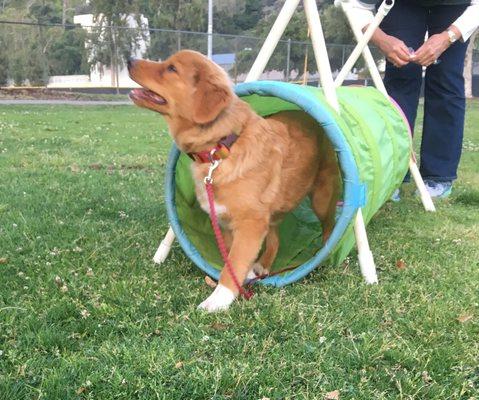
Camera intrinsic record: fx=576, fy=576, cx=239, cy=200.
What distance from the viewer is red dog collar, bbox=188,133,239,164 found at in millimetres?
3277

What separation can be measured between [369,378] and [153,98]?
1951mm

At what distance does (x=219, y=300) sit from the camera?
9.91 ft

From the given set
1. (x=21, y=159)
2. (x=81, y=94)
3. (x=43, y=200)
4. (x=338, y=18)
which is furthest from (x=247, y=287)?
(x=338, y=18)

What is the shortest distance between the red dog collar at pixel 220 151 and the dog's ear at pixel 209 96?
0.16 meters

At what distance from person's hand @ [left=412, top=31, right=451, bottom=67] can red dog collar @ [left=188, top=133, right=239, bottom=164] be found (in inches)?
93.6

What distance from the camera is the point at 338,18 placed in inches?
1487

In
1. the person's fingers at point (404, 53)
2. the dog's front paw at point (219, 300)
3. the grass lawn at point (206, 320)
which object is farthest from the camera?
the person's fingers at point (404, 53)

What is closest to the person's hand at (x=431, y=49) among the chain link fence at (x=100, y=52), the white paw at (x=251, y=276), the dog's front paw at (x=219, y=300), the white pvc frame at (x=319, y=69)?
the white pvc frame at (x=319, y=69)

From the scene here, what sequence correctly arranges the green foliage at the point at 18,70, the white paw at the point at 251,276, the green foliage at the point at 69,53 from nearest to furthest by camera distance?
the white paw at the point at 251,276 < the green foliage at the point at 18,70 < the green foliage at the point at 69,53

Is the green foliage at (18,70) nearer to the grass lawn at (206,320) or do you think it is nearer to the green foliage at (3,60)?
the green foliage at (3,60)

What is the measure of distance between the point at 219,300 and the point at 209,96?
3.69ft

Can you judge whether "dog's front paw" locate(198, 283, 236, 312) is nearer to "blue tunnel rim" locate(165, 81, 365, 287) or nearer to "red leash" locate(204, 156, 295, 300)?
"red leash" locate(204, 156, 295, 300)

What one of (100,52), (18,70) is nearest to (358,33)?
(18,70)

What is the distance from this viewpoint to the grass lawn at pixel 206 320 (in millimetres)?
2258
